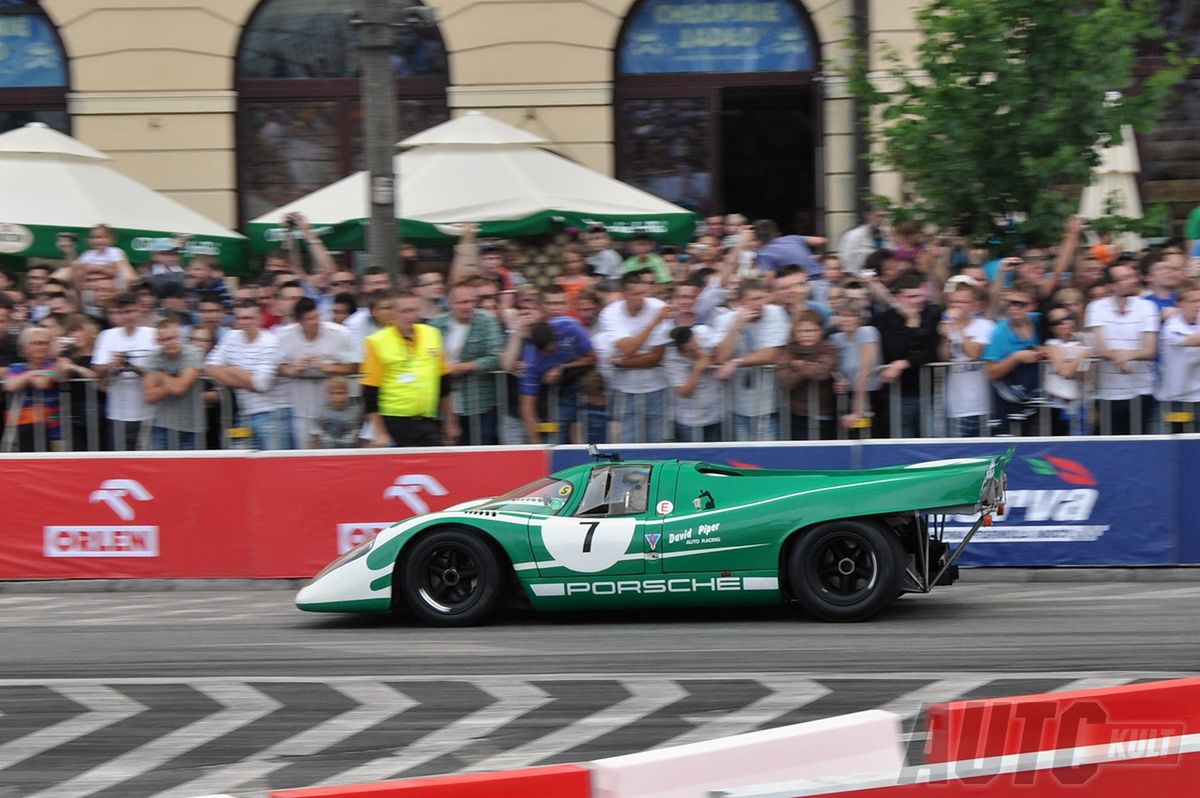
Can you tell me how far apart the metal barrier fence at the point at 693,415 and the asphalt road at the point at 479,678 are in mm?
1422

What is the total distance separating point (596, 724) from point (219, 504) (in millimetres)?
5599

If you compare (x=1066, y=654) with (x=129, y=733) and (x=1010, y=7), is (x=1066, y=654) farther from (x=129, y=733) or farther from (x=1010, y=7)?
(x=1010, y=7)

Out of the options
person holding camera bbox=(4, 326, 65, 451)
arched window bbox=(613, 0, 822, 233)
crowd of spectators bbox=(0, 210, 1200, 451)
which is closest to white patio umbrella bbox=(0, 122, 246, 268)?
crowd of spectators bbox=(0, 210, 1200, 451)

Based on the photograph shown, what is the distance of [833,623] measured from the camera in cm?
941

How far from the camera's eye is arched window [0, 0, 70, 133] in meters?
19.6

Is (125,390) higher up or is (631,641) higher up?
(125,390)

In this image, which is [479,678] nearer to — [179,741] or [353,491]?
[179,741]

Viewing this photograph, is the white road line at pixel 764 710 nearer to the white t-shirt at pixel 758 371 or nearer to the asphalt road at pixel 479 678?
the asphalt road at pixel 479 678

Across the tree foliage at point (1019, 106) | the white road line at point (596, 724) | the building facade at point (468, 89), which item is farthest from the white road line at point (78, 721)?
the building facade at point (468, 89)

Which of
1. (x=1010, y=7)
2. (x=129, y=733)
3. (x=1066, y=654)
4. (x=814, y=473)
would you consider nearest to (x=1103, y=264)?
(x=1010, y=7)

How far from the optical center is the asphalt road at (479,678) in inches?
271

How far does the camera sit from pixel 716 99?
64.2ft

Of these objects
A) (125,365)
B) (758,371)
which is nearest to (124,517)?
(125,365)

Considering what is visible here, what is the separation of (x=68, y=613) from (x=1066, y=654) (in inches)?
263
